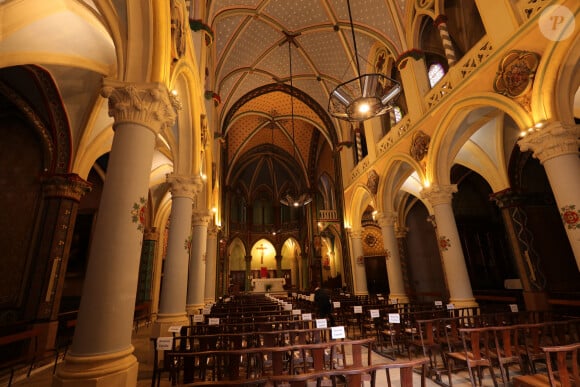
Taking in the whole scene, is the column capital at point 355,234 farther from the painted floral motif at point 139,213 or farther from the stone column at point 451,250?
the painted floral motif at point 139,213

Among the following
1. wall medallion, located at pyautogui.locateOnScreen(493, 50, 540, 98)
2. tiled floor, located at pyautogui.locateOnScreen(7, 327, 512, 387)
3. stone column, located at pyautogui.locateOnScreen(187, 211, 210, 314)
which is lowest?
tiled floor, located at pyautogui.locateOnScreen(7, 327, 512, 387)

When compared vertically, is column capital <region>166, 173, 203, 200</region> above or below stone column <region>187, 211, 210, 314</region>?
above

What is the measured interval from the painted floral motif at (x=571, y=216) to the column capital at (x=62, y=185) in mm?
10491

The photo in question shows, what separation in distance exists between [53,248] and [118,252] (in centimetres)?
497

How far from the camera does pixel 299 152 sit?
74.2 ft

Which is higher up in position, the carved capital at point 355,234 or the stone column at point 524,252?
the carved capital at point 355,234

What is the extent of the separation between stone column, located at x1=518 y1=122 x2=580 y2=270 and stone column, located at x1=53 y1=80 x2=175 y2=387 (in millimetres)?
6538

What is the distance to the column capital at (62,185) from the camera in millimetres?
6656

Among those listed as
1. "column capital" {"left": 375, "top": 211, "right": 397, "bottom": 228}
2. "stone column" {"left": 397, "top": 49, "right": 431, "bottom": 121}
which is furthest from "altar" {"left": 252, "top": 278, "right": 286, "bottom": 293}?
"stone column" {"left": 397, "top": 49, "right": 431, "bottom": 121}

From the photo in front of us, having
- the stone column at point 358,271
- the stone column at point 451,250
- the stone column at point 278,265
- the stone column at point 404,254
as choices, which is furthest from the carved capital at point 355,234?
the stone column at point 278,265

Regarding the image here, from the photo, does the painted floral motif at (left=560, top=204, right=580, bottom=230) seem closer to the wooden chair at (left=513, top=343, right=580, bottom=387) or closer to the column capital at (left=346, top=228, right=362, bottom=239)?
the wooden chair at (left=513, top=343, right=580, bottom=387)

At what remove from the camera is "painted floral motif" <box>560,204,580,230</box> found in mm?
4590

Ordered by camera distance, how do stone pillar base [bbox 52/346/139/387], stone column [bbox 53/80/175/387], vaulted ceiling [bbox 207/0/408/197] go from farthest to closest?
Result: vaulted ceiling [bbox 207/0/408/197] → stone column [bbox 53/80/175/387] → stone pillar base [bbox 52/346/139/387]

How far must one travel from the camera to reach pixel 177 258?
5914 mm
